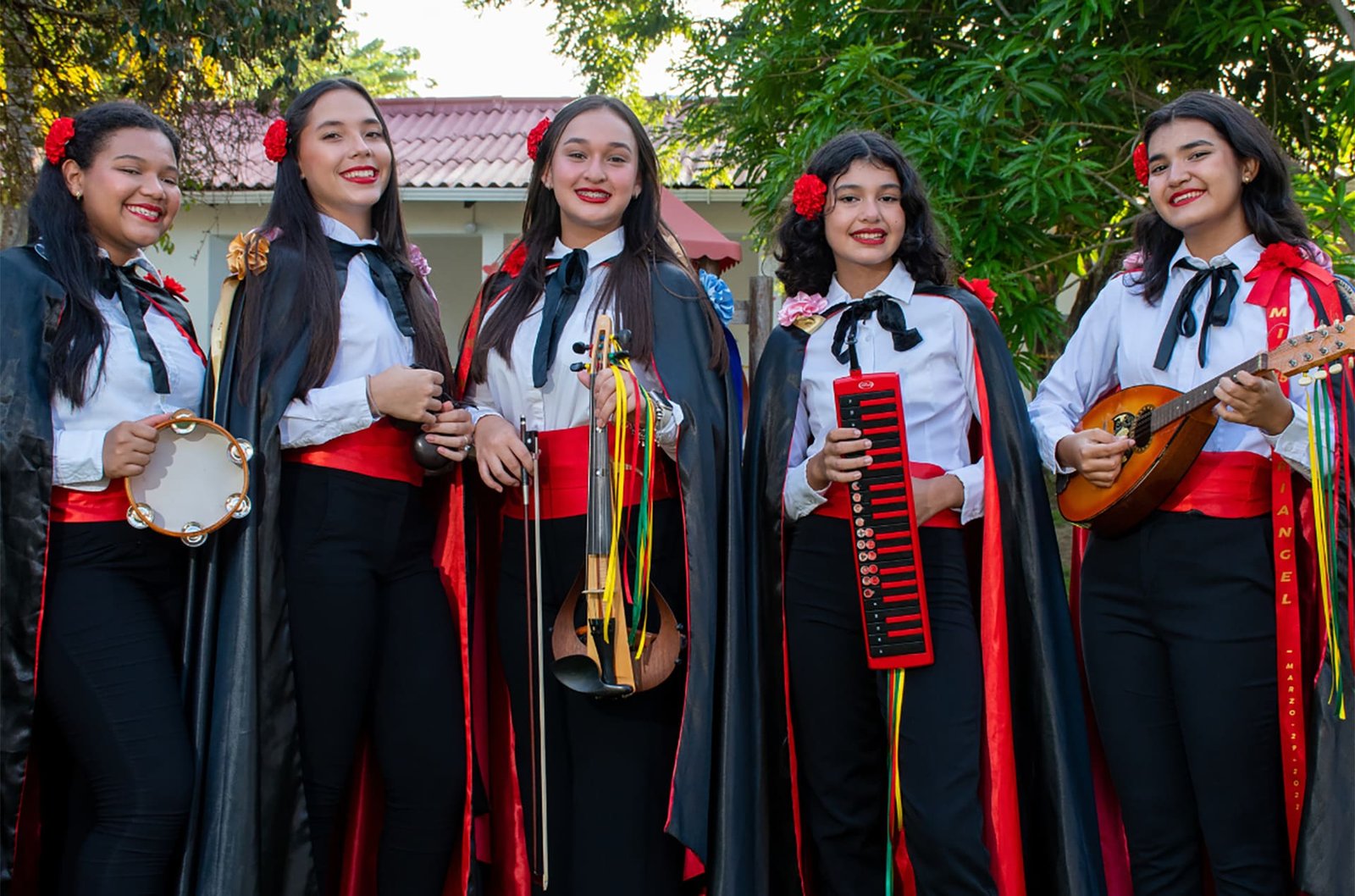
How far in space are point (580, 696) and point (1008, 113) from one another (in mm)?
3911

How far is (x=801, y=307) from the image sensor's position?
380 centimetres

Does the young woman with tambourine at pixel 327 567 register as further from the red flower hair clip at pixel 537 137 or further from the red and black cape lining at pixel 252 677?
the red flower hair clip at pixel 537 137

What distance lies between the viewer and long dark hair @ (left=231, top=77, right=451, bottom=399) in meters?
3.46

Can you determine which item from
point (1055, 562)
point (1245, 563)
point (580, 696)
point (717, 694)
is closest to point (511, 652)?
point (580, 696)

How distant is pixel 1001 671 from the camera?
347 centimetres

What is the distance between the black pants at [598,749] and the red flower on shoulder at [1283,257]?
177cm

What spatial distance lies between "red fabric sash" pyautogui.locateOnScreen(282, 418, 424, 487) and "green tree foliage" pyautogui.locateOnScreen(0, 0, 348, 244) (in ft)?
15.4

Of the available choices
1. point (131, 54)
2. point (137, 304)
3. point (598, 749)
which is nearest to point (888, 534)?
point (598, 749)

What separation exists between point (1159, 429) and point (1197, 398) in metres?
0.14

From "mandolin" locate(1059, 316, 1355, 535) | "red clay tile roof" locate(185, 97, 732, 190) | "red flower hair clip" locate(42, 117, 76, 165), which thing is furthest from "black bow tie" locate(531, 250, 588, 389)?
"red clay tile roof" locate(185, 97, 732, 190)

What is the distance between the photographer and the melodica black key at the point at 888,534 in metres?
3.32

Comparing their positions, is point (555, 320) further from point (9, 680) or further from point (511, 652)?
point (9, 680)

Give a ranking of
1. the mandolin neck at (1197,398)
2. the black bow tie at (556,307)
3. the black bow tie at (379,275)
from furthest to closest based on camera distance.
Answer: the black bow tie at (379,275) → the black bow tie at (556,307) → the mandolin neck at (1197,398)

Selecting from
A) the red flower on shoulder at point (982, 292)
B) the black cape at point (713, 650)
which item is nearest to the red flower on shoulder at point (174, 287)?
the black cape at point (713, 650)
